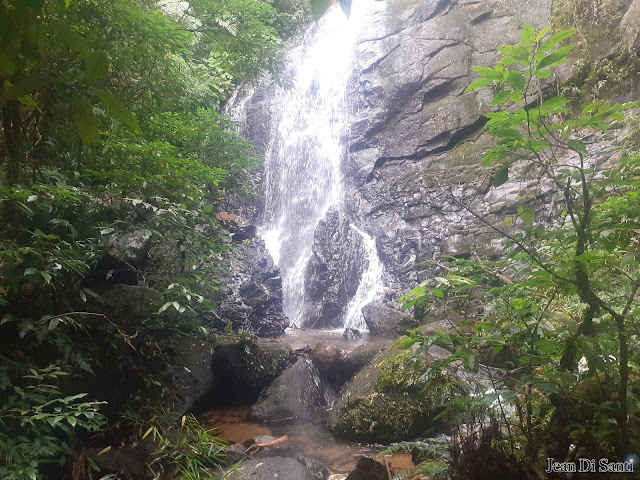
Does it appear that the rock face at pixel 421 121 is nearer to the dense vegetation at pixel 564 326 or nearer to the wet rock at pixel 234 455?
the wet rock at pixel 234 455

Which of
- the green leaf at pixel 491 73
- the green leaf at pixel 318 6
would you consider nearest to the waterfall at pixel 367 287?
the green leaf at pixel 491 73

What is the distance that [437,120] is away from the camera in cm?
1088

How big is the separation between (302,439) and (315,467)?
0.88 meters

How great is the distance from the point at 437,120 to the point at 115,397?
10.6 m

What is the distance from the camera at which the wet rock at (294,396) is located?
4.68m

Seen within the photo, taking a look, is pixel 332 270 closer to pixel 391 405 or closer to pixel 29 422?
pixel 391 405

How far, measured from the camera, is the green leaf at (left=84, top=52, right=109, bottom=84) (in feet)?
2.95

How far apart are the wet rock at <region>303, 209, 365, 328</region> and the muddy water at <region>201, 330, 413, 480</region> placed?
4905 millimetres

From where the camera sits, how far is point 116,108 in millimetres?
906

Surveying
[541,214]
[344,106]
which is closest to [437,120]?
[344,106]

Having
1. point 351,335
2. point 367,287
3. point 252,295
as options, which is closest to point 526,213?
point 351,335

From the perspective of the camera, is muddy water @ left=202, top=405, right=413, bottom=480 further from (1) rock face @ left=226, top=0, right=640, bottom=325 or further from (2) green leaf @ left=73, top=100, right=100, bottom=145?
(1) rock face @ left=226, top=0, right=640, bottom=325

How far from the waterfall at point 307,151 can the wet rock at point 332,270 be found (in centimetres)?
39

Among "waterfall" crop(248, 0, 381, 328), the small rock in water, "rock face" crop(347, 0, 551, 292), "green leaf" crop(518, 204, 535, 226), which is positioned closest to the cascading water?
"waterfall" crop(248, 0, 381, 328)
